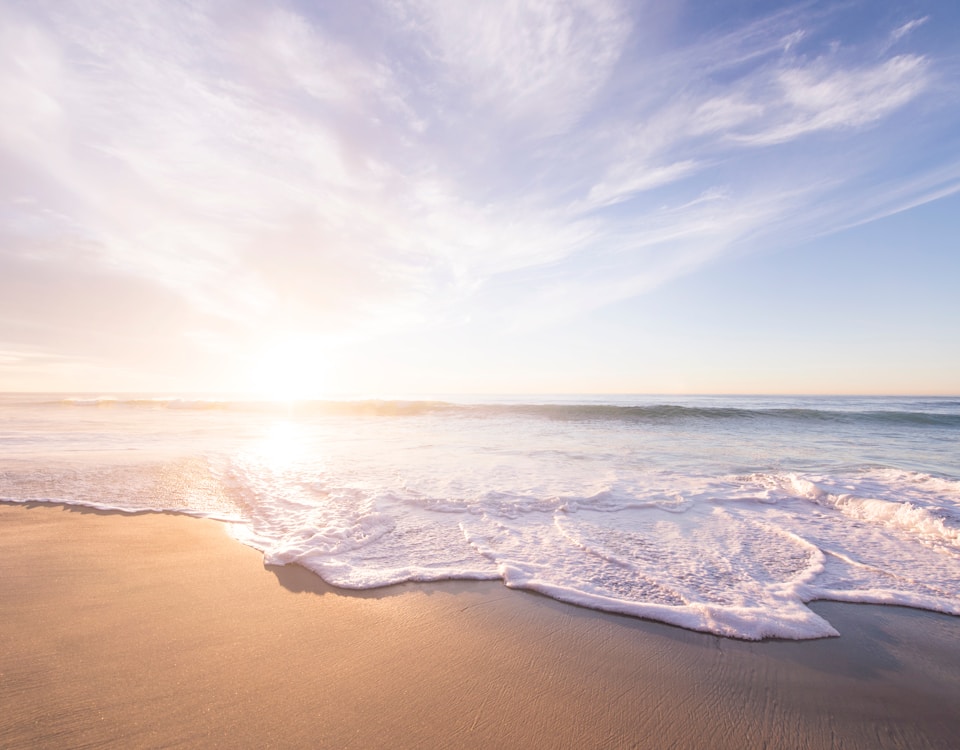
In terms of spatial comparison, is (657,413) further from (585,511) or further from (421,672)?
(421,672)

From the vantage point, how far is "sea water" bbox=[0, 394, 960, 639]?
12.1 feet

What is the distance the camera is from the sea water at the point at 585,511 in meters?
3.68

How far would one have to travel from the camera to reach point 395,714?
2176mm

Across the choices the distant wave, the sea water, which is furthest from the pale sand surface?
the distant wave

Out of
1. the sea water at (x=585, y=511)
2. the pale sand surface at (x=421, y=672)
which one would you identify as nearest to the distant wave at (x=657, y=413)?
the sea water at (x=585, y=511)

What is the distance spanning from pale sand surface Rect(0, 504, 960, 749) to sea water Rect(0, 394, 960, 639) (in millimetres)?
338

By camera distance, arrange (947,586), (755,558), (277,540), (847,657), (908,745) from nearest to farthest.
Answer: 1. (908,745)
2. (847,657)
3. (947,586)
4. (755,558)
5. (277,540)

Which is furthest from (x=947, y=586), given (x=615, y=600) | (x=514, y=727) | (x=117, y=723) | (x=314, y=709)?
(x=117, y=723)

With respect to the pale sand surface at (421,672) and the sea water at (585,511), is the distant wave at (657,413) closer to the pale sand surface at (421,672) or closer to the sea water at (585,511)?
the sea water at (585,511)

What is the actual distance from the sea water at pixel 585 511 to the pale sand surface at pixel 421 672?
0.34 meters

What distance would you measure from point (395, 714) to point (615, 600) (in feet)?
6.29

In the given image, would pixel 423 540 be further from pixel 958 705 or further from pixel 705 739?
pixel 958 705

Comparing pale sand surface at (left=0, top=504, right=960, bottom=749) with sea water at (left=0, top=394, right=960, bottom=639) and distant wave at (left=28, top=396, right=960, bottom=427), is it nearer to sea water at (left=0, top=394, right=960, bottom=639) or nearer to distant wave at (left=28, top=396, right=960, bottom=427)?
sea water at (left=0, top=394, right=960, bottom=639)

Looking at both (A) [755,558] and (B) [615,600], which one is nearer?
(B) [615,600]
